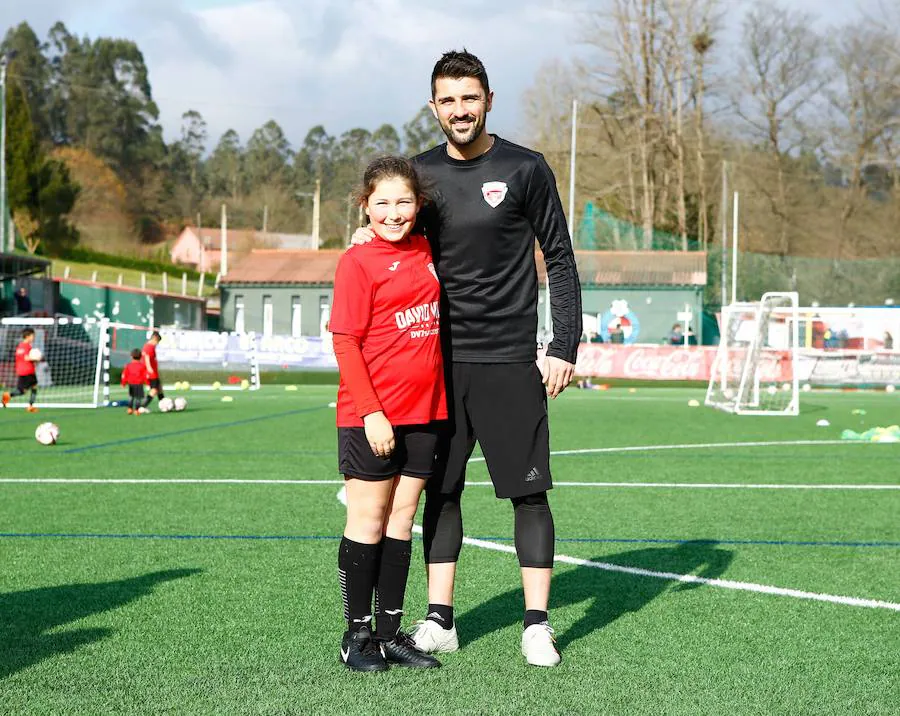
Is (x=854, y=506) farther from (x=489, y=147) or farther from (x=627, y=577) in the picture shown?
(x=489, y=147)

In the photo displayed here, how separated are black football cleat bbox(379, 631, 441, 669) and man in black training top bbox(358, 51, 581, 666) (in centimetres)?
8

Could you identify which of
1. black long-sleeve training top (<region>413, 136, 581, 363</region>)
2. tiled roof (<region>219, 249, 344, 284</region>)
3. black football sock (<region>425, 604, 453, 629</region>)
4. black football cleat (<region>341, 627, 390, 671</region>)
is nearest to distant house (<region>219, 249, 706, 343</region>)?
tiled roof (<region>219, 249, 344, 284</region>)

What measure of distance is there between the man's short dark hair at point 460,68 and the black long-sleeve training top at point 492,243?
0.29m

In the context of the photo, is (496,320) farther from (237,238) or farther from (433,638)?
(237,238)

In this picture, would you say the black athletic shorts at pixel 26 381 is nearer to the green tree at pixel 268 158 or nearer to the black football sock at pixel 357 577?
the black football sock at pixel 357 577

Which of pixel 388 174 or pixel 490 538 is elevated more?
pixel 388 174

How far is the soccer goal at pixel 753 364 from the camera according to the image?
20.1 m

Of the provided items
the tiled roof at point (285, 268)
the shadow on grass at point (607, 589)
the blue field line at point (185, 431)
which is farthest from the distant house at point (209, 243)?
the shadow on grass at point (607, 589)

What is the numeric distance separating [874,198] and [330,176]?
242ft

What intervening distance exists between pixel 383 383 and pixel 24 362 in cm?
1890

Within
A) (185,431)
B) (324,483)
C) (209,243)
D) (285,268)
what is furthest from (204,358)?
(209,243)

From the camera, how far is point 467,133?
4293 mm

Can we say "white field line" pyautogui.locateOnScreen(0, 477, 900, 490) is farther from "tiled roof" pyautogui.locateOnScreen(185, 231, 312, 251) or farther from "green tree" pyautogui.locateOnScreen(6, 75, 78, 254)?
"tiled roof" pyautogui.locateOnScreen(185, 231, 312, 251)

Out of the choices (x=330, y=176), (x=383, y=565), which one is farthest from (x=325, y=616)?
(x=330, y=176)
